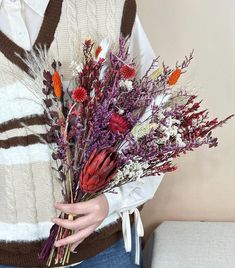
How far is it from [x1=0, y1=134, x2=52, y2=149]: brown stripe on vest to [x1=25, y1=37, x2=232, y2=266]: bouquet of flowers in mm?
76

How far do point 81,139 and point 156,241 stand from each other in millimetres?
772

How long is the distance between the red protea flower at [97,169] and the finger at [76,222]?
0.33 ft

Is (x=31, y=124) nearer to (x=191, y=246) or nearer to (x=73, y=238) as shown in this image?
(x=73, y=238)

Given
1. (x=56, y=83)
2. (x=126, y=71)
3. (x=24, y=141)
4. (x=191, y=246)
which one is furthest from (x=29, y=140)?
(x=191, y=246)

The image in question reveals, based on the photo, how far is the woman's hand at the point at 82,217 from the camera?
37.0 inches

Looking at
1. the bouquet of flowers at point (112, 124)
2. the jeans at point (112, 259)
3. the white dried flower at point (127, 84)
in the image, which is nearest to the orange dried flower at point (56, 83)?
the bouquet of flowers at point (112, 124)

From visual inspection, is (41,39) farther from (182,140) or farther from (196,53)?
(196,53)

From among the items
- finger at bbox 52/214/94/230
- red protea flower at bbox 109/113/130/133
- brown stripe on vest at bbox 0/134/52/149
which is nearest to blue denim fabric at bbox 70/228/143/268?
finger at bbox 52/214/94/230

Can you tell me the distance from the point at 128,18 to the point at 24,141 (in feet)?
1.34

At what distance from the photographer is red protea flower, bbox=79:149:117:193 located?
880 millimetres

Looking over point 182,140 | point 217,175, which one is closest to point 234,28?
point 217,175

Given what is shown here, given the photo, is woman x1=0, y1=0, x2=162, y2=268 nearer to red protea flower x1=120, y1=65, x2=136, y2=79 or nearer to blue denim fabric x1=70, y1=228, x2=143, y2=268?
blue denim fabric x1=70, y1=228, x2=143, y2=268

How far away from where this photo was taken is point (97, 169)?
2.89ft

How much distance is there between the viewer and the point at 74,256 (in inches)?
45.4
